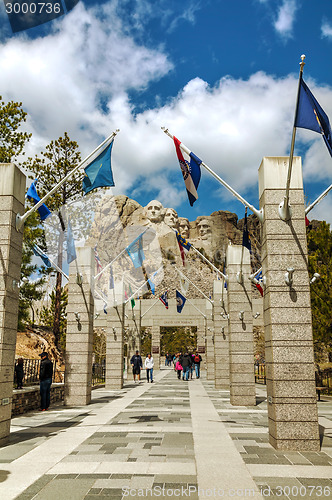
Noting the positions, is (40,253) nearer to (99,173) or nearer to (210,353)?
(99,173)

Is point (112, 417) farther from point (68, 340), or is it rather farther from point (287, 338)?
point (287, 338)

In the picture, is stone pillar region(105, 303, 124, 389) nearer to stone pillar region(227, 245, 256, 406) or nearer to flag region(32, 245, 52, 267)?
flag region(32, 245, 52, 267)

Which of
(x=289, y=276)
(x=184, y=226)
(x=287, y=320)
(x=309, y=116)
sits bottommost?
(x=287, y=320)

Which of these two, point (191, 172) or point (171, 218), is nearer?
point (191, 172)

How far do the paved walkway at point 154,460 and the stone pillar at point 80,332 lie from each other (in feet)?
9.29

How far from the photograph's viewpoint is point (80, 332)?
15.0 meters

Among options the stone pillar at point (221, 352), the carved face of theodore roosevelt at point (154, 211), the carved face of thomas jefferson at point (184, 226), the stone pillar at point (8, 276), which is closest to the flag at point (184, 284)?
the stone pillar at point (221, 352)

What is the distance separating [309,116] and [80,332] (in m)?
10.5

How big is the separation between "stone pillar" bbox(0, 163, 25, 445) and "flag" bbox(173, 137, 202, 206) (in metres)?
3.86

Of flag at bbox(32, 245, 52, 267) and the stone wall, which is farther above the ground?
flag at bbox(32, 245, 52, 267)

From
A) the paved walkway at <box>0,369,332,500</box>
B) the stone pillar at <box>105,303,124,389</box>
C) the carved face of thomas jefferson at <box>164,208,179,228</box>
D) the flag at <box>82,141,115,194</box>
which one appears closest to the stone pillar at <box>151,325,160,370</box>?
the stone pillar at <box>105,303,124,389</box>

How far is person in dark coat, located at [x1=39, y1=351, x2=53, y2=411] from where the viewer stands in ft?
41.4

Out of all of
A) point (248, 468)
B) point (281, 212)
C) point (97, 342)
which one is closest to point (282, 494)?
point (248, 468)

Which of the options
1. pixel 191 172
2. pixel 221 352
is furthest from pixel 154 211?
pixel 191 172
